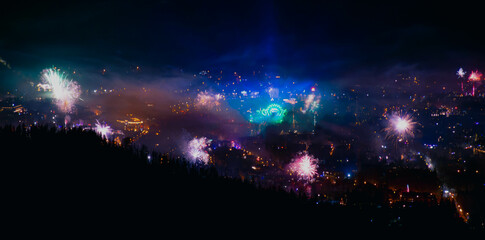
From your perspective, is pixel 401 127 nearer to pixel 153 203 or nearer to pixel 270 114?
pixel 270 114

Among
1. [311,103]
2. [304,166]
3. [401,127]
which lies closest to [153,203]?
[304,166]

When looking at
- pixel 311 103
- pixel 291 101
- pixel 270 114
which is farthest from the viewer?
pixel 311 103

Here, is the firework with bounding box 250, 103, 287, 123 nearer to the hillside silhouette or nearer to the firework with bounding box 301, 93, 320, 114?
the firework with bounding box 301, 93, 320, 114

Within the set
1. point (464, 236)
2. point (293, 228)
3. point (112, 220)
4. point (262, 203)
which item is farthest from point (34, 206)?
point (464, 236)

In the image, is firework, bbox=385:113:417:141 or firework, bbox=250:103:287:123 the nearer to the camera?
firework, bbox=385:113:417:141

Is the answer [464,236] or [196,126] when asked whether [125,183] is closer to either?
[464,236]

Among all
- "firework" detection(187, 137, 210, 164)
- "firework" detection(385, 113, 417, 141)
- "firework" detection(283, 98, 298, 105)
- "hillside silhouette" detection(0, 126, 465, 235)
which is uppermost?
"firework" detection(283, 98, 298, 105)

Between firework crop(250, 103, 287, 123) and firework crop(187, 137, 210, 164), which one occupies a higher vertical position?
firework crop(250, 103, 287, 123)

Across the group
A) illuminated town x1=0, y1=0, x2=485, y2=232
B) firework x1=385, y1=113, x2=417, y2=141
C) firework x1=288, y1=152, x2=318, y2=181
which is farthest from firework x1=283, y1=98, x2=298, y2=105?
firework x1=288, y1=152, x2=318, y2=181
